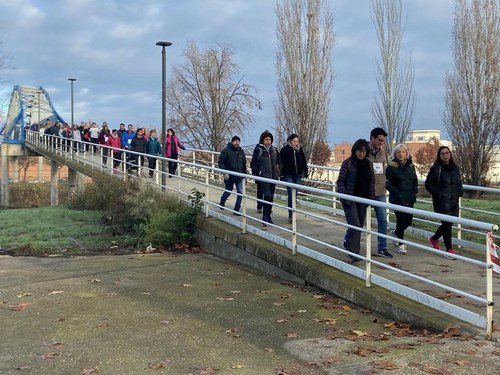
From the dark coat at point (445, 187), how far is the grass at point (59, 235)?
234 inches

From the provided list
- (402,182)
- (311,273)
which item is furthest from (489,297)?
(402,182)

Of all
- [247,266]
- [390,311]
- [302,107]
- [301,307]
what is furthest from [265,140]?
[302,107]

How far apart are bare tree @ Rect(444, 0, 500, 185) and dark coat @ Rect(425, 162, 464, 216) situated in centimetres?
1765

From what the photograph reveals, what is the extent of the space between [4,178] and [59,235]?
1460 inches

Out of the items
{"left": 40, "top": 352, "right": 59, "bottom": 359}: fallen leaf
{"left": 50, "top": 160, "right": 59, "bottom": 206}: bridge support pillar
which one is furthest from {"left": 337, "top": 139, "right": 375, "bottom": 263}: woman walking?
{"left": 50, "top": 160, "right": 59, "bottom": 206}: bridge support pillar

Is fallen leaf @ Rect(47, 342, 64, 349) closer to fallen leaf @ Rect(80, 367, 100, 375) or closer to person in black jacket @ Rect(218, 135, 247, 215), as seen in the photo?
fallen leaf @ Rect(80, 367, 100, 375)

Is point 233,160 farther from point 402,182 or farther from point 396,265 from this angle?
point 396,265

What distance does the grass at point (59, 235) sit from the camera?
1027 centimetres

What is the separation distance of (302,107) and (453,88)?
695cm

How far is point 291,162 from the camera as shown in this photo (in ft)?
30.5

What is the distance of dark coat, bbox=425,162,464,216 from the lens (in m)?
6.96

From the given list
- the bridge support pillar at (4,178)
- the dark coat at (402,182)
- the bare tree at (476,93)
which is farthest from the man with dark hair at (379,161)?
the bridge support pillar at (4,178)

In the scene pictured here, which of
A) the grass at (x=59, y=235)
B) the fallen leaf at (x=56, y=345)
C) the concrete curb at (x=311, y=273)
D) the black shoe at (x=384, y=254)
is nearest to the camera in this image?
the fallen leaf at (x=56, y=345)

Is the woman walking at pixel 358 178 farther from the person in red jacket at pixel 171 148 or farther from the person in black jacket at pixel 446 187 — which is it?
the person in red jacket at pixel 171 148
